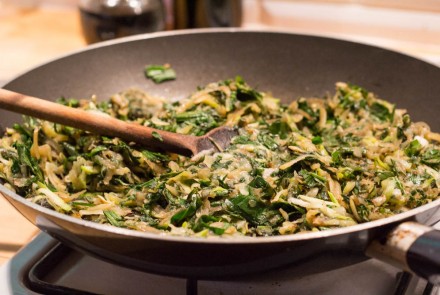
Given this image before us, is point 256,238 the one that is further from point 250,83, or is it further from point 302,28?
point 302,28

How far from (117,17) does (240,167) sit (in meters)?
1.24

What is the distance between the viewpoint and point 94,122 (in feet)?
4.55

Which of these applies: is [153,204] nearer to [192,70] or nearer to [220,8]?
[192,70]

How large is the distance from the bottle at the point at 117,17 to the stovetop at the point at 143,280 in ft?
4.15

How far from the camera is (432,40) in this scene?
2.59 meters

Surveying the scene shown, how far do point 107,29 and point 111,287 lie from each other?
4.62 feet

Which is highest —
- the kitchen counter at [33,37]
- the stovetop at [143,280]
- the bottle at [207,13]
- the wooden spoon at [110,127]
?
the bottle at [207,13]

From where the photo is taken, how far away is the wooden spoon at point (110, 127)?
1320mm

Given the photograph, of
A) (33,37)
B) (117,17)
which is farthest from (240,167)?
(33,37)

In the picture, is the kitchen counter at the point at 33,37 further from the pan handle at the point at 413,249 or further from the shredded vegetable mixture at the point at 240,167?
the pan handle at the point at 413,249

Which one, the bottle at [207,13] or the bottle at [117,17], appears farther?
the bottle at [207,13]

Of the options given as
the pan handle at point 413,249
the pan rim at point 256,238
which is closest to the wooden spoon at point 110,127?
→ the pan rim at point 256,238

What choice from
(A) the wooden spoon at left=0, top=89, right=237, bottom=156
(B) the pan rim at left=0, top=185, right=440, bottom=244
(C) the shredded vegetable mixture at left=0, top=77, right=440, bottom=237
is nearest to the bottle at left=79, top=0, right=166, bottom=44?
(C) the shredded vegetable mixture at left=0, top=77, right=440, bottom=237

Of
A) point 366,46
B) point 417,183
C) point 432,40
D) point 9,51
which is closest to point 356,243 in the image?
point 417,183
